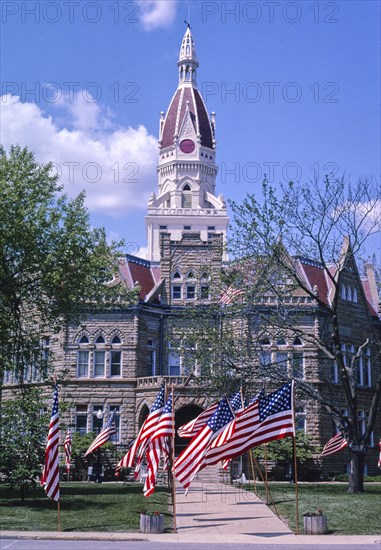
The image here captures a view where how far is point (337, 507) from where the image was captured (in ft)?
83.4

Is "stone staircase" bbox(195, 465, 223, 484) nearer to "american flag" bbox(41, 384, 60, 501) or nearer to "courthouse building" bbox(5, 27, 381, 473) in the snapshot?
"courthouse building" bbox(5, 27, 381, 473)

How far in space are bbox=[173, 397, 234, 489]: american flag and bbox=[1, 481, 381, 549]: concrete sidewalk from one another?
143 centimetres

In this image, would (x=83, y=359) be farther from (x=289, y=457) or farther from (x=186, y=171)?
(x=186, y=171)

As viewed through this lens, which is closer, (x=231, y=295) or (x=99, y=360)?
(x=231, y=295)

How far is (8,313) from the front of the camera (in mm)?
32469

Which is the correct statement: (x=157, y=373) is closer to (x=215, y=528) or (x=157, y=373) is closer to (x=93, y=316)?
(x=93, y=316)

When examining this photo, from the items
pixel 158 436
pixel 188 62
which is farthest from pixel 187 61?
pixel 158 436

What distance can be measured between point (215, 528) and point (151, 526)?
229cm

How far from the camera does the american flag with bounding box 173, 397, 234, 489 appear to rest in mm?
21812

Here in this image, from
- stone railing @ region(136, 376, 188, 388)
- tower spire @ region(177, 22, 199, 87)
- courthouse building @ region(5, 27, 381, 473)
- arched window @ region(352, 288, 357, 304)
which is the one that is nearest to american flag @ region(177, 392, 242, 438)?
courthouse building @ region(5, 27, 381, 473)

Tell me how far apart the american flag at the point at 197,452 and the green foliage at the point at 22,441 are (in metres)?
7.07

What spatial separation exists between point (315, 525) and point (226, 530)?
248 centimetres

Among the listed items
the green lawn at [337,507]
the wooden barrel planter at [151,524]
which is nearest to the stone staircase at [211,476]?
the green lawn at [337,507]

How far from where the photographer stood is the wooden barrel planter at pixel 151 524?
1972cm
